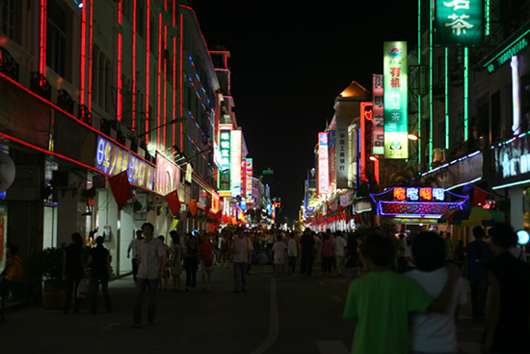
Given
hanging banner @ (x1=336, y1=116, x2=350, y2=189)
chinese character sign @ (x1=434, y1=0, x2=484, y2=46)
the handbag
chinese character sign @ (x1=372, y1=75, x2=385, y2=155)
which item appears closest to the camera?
the handbag

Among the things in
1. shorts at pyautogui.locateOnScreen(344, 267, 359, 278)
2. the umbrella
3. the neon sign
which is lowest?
shorts at pyautogui.locateOnScreen(344, 267, 359, 278)

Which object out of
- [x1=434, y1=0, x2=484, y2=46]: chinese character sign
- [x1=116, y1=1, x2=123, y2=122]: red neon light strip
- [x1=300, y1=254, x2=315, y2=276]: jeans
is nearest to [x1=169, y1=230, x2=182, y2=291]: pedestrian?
[x1=116, y1=1, x2=123, y2=122]: red neon light strip

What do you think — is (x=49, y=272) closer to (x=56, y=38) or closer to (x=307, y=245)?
(x=56, y=38)

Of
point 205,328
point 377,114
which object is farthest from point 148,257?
point 377,114

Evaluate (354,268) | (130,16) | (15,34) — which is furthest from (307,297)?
(130,16)

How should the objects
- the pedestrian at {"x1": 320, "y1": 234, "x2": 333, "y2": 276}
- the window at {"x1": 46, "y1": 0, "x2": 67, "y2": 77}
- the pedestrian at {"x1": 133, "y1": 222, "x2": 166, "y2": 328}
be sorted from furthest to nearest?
1. the pedestrian at {"x1": 320, "y1": 234, "x2": 333, "y2": 276}
2. the window at {"x1": 46, "y1": 0, "x2": 67, "y2": 77}
3. the pedestrian at {"x1": 133, "y1": 222, "x2": 166, "y2": 328}

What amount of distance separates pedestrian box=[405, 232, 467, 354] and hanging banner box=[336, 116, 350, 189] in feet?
231

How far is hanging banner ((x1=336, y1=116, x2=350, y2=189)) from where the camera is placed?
74.9 m

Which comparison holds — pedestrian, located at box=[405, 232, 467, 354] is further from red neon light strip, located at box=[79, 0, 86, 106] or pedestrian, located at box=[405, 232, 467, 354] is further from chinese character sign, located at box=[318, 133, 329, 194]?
chinese character sign, located at box=[318, 133, 329, 194]

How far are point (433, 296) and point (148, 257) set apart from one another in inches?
337

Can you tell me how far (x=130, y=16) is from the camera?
91.4ft

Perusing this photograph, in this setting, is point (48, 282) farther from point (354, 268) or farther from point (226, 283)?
point (226, 283)

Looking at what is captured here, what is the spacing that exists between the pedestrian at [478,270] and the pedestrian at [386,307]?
27.5ft

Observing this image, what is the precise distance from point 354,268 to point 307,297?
1.91m
